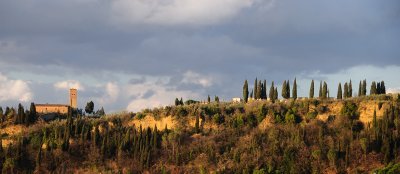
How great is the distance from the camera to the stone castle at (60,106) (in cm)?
10821

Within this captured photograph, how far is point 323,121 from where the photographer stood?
83562 mm

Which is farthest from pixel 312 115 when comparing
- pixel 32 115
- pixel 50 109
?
pixel 50 109

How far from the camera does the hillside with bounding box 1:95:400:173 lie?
71625 mm

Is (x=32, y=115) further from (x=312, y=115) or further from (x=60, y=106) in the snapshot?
(x=312, y=115)

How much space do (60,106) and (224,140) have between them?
42524 mm

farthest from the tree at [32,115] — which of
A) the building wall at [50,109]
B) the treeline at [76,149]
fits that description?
the building wall at [50,109]

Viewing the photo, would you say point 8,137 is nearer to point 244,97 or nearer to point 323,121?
point 244,97

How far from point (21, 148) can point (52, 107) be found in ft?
105

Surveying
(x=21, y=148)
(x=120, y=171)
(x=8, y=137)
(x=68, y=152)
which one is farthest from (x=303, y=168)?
(x=8, y=137)

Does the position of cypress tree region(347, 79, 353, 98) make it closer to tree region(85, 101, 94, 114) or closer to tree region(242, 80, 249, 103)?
tree region(242, 80, 249, 103)

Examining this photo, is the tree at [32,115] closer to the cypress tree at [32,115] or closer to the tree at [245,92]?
the cypress tree at [32,115]

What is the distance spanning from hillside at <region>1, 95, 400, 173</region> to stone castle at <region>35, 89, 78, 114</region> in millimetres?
17063

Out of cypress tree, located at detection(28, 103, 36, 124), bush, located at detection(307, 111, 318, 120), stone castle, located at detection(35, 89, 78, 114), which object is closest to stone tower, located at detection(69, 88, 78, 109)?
stone castle, located at detection(35, 89, 78, 114)

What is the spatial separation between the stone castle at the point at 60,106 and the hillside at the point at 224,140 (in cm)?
1706
